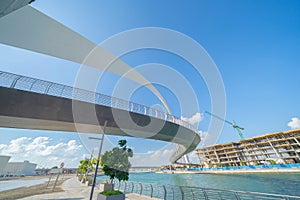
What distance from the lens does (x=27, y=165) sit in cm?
6112

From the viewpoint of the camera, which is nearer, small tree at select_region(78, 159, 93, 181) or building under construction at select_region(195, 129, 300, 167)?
small tree at select_region(78, 159, 93, 181)

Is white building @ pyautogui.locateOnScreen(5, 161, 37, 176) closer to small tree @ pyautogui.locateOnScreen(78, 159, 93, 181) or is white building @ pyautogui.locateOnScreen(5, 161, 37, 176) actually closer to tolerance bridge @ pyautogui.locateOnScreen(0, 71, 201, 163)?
small tree @ pyautogui.locateOnScreen(78, 159, 93, 181)

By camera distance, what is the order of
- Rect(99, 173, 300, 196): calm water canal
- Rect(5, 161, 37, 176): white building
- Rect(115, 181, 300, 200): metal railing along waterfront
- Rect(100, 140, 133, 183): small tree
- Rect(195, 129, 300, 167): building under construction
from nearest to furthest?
1. Rect(115, 181, 300, 200): metal railing along waterfront
2. Rect(100, 140, 133, 183): small tree
3. Rect(99, 173, 300, 196): calm water canal
4. Rect(195, 129, 300, 167): building under construction
5. Rect(5, 161, 37, 176): white building

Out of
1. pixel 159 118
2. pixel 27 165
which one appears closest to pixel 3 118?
pixel 159 118

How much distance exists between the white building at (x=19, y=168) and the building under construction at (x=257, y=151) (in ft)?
284

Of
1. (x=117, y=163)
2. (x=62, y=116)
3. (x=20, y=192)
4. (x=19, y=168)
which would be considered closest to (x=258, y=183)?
(x=117, y=163)

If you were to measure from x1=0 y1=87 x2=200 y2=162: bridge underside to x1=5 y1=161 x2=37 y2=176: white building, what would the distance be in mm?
70217

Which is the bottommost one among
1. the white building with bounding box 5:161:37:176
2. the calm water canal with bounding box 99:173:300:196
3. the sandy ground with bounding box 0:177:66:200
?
the calm water canal with bounding box 99:173:300:196

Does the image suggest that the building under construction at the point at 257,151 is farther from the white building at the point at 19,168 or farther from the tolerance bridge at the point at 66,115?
the white building at the point at 19,168

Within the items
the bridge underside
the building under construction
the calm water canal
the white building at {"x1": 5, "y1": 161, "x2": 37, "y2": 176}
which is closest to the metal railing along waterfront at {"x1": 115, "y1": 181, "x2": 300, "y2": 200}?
the bridge underside

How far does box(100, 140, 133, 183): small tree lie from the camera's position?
749 centimetres

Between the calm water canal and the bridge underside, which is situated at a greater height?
the bridge underside

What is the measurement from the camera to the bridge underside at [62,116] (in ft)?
25.0

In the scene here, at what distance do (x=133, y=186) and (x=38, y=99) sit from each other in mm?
8910
